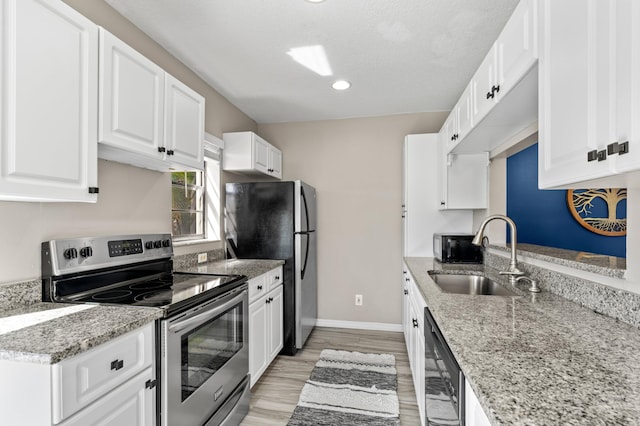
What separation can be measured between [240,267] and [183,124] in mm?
1144

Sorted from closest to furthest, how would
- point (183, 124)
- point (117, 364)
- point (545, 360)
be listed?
point (545, 360)
point (117, 364)
point (183, 124)

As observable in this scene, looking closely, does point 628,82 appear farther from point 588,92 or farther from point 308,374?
point 308,374

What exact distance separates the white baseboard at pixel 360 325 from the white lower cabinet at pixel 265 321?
0.94 meters

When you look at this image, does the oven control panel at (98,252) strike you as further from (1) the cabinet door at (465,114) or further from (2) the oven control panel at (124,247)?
(1) the cabinet door at (465,114)

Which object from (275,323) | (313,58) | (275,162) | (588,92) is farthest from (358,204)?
(588,92)

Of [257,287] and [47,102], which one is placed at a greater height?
[47,102]

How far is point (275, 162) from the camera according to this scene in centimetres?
374

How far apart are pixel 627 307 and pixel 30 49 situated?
7.57ft

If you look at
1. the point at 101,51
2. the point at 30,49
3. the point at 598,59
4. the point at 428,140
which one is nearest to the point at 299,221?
the point at 428,140

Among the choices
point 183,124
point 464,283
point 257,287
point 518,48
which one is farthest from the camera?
point 257,287

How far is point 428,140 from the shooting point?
316cm

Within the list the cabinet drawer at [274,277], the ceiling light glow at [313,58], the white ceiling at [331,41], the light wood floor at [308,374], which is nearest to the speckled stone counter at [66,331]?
the light wood floor at [308,374]

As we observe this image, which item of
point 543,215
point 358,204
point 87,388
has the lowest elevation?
point 87,388

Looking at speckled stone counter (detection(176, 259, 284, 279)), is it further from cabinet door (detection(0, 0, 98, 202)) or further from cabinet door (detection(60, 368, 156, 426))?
cabinet door (detection(0, 0, 98, 202))
